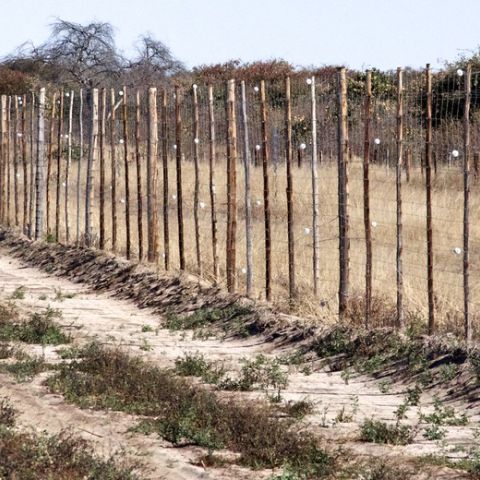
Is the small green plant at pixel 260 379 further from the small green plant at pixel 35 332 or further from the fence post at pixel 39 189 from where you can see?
the fence post at pixel 39 189

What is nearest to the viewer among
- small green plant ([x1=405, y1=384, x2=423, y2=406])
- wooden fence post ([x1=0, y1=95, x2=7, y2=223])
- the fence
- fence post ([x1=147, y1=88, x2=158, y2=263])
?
small green plant ([x1=405, y1=384, x2=423, y2=406])

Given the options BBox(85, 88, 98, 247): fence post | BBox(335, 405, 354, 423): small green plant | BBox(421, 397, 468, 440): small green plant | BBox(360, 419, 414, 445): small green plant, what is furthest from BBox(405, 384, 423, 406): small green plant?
BBox(85, 88, 98, 247): fence post

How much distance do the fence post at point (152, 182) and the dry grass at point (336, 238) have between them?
16.5 inches

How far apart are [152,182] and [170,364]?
5886 millimetres

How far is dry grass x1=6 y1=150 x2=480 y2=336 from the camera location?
41.3 ft

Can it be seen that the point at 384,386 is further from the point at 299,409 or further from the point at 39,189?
the point at 39,189

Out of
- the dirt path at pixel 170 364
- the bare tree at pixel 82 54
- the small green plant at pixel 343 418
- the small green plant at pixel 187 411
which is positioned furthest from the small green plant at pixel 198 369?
the bare tree at pixel 82 54

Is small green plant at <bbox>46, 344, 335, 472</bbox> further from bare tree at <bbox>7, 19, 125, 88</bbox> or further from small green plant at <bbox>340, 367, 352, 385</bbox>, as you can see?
bare tree at <bbox>7, 19, 125, 88</bbox>

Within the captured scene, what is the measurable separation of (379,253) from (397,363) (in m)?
6.34

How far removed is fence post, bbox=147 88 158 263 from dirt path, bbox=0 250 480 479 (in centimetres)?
147

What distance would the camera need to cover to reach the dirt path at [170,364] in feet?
23.6

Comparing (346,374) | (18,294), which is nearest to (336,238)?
(18,294)

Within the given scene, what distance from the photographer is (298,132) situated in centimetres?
2967

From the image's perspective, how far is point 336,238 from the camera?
16.4 metres
